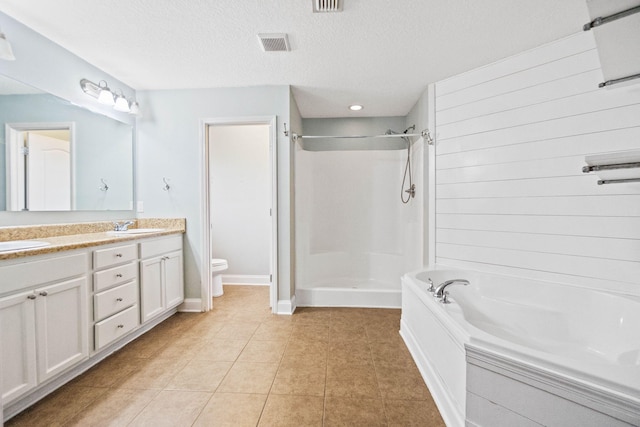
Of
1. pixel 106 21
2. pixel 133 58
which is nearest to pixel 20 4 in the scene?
pixel 106 21

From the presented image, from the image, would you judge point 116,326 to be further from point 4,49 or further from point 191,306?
point 4,49

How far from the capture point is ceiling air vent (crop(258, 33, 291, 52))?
190 cm

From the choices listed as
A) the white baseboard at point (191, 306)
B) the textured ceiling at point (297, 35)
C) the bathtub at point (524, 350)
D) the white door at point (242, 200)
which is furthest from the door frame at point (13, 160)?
the bathtub at point (524, 350)

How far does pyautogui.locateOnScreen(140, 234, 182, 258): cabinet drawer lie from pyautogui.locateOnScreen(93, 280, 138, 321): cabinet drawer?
0.26 meters

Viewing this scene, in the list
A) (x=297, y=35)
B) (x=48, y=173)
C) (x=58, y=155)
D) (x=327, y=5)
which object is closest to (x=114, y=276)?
(x=48, y=173)

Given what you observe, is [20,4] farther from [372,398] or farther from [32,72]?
[372,398]

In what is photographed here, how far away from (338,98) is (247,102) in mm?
1025

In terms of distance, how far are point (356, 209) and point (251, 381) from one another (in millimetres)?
2501

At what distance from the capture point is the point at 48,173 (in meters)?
2.01

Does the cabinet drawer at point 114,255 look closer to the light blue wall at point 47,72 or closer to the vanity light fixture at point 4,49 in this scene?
the light blue wall at point 47,72

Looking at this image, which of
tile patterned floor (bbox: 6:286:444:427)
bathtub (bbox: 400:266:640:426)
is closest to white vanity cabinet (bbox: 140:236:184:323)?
tile patterned floor (bbox: 6:286:444:427)

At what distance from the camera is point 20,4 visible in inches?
64.4

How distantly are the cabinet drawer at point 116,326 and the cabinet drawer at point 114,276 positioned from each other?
24 cm

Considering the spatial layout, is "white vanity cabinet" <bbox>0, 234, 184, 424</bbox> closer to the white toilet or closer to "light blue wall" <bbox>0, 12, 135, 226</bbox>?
"light blue wall" <bbox>0, 12, 135, 226</bbox>
